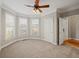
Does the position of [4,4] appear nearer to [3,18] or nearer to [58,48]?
[3,18]

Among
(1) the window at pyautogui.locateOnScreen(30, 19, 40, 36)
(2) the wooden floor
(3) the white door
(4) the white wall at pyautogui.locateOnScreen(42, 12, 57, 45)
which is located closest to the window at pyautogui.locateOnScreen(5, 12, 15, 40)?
(1) the window at pyautogui.locateOnScreen(30, 19, 40, 36)

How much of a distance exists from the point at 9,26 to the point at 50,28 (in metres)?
0.84

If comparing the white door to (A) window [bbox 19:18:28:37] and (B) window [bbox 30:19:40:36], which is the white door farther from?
(A) window [bbox 19:18:28:37]

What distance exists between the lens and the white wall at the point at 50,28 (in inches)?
71.7

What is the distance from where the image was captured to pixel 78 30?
1.83 metres

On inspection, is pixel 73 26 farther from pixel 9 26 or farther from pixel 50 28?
pixel 9 26

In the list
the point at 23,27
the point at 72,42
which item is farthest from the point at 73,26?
the point at 23,27

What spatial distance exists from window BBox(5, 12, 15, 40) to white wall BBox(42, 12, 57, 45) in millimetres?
637

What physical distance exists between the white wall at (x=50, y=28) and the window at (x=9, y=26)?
64 centimetres

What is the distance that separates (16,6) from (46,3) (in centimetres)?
61

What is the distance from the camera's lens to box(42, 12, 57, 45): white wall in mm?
1822

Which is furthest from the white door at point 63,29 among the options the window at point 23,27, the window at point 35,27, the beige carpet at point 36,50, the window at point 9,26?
the window at point 9,26

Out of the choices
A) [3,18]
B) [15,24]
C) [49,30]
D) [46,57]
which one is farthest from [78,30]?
[3,18]

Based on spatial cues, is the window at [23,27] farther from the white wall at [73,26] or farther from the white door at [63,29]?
the white wall at [73,26]
